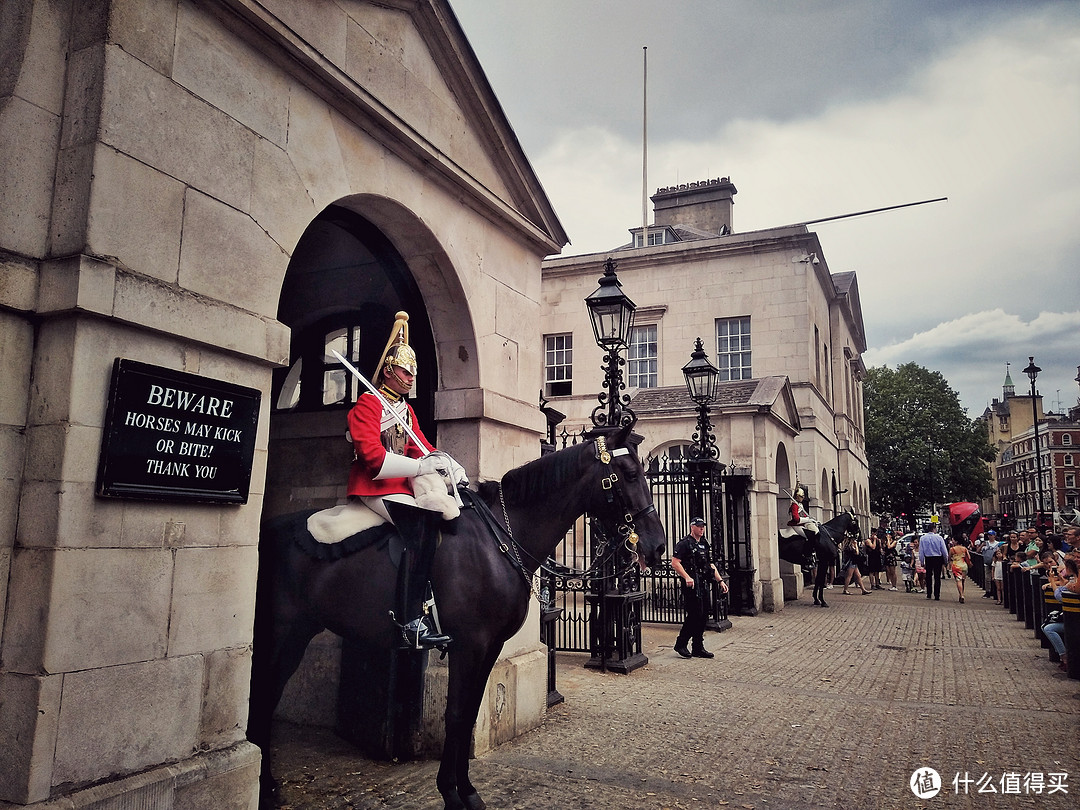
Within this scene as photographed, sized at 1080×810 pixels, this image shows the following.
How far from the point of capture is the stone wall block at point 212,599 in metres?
3.88

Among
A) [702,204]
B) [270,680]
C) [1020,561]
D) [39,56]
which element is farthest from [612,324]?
[702,204]

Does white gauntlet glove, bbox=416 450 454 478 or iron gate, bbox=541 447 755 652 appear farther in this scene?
iron gate, bbox=541 447 755 652

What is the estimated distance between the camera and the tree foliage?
1925 inches

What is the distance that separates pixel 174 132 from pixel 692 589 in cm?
916

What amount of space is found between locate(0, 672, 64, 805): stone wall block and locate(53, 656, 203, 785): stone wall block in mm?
47

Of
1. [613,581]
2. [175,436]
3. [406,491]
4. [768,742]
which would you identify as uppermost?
[175,436]

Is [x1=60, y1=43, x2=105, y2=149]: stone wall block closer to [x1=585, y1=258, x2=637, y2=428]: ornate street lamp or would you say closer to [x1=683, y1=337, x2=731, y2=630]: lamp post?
[x1=585, y1=258, x2=637, y2=428]: ornate street lamp

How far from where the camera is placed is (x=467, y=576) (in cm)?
490

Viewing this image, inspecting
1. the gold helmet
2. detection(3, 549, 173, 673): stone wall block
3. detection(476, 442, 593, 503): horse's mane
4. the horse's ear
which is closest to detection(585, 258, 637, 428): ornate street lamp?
the horse's ear

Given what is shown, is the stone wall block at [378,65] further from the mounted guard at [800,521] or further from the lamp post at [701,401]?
the mounted guard at [800,521]

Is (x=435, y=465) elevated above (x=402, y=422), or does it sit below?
below

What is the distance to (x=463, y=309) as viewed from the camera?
21.4 ft

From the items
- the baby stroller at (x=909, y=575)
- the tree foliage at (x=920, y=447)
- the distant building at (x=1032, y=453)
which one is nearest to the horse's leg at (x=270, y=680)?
the baby stroller at (x=909, y=575)

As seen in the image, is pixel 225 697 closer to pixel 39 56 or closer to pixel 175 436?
pixel 175 436
